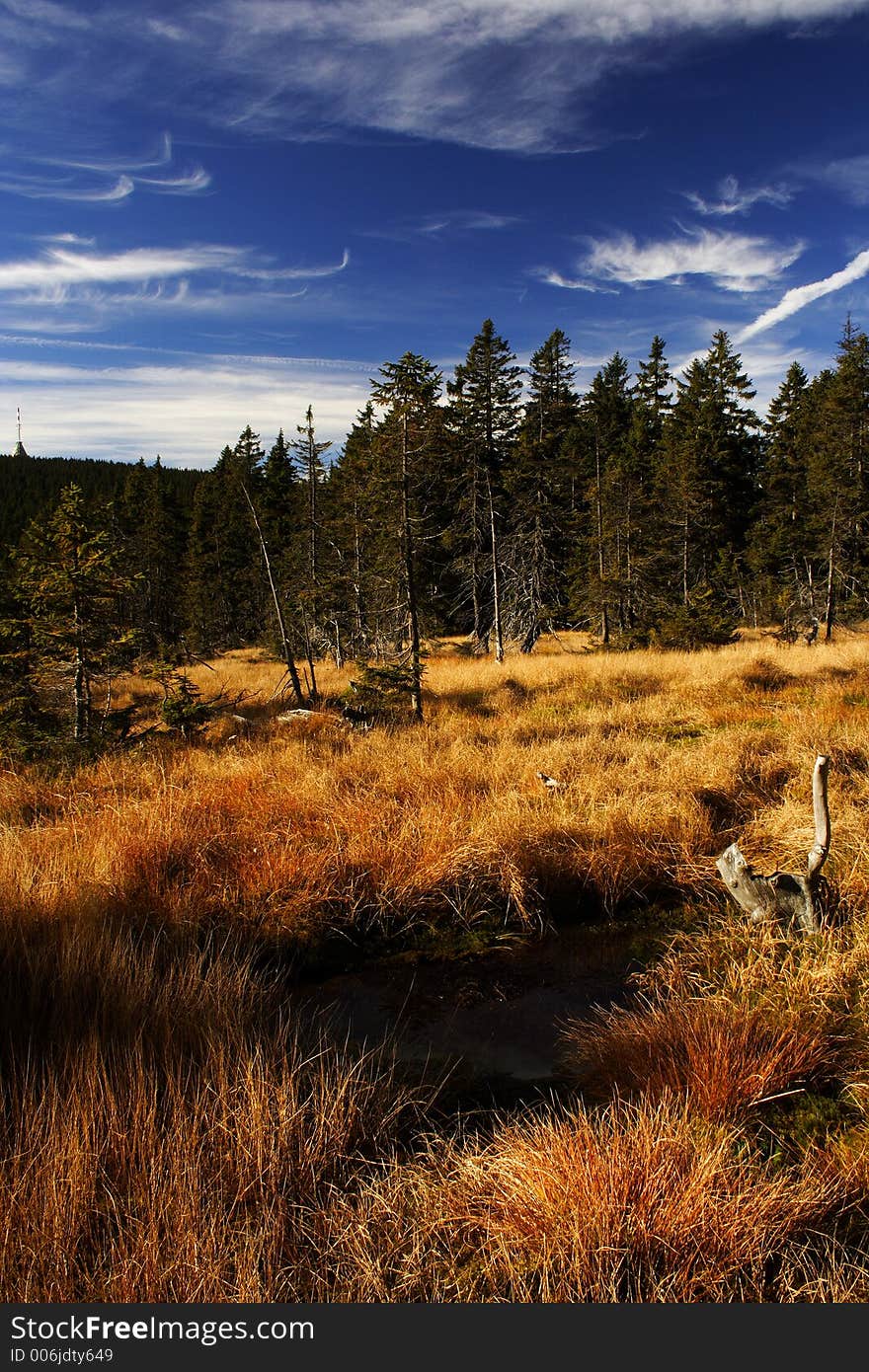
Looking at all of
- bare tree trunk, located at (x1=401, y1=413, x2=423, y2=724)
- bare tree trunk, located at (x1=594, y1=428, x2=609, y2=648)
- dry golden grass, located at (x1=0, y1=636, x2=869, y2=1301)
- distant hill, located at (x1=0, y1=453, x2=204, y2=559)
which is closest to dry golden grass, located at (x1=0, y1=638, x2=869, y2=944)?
dry golden grass, located at (x1=0, y1=636, x2=869, y2=1301)

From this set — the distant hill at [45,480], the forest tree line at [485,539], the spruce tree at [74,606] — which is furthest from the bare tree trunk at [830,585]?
the distant hill at [45,480]

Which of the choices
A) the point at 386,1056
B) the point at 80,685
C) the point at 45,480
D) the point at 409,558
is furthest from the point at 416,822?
the point at 45,480

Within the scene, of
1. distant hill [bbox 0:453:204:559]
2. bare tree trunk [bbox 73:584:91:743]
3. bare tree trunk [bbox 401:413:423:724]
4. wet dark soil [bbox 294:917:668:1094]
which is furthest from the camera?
distant hill [bbox 0:453:204:559]

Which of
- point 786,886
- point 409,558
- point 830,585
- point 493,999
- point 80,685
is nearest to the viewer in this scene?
point 493,999

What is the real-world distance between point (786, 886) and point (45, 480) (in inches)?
4890

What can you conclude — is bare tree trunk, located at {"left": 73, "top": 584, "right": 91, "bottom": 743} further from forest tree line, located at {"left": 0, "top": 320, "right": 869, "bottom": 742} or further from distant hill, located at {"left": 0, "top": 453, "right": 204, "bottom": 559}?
distant hill, located at {"left": 0, "top": 453, "right": 204, "bottom": 559}

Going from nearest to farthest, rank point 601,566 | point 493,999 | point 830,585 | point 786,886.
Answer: point 493,999, point 786,886, point 830,585, point 601,566

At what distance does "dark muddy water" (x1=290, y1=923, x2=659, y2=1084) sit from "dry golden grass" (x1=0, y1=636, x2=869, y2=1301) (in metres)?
0.27

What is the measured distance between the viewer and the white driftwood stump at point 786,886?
15.3 feet

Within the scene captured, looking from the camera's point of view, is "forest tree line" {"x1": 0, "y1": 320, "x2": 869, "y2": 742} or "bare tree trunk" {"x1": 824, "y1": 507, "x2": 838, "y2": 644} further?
"bare tree trunk" {"x1": 824, "y1": 507, "x2": 838, "y2": 644}

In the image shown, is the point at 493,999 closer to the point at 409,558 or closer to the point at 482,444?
the point at 409,558

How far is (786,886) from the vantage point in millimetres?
5000

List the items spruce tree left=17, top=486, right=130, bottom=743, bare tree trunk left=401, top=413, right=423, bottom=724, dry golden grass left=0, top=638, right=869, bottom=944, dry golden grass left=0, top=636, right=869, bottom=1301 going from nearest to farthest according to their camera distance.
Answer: dry golden grass left=0, top=636, right=869, bottom=1301 < dry golden grass left=0, top=638, right=869, bottom=944 < spruce tree left=17, top=486, right=130, bottom=743 < bare tree trunk left=401, top=413, right=423, bottom=724

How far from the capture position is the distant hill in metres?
77.1
